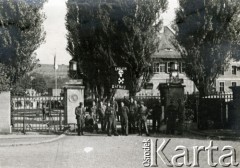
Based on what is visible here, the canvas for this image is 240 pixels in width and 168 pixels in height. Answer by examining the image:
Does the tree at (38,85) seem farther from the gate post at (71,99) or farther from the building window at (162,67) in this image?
the gate post at (71,99)

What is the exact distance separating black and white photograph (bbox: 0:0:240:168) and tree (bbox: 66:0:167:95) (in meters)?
0.07

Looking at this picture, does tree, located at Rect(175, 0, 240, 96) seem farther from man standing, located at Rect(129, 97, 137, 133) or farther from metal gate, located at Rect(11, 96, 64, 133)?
man standing, located at Rect(129, 97, 137, 133)

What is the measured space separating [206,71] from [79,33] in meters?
9.87

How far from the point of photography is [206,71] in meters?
28.7

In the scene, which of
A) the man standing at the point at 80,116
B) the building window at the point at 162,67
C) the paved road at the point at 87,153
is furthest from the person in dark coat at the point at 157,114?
the building window at the point at 162,67

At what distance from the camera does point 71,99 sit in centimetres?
2081

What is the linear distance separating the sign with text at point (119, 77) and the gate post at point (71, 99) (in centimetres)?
834

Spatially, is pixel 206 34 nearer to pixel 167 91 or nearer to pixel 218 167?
pixel 167 91

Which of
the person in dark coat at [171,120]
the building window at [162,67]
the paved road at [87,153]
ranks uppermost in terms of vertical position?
the building window at [162,67]

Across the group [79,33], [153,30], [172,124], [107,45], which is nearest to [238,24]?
[153,30]

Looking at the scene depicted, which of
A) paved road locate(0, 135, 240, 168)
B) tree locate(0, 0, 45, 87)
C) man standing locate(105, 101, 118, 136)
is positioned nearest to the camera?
paved road locate(0, 135, 240, 168)

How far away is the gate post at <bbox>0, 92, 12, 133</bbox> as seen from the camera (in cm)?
1917

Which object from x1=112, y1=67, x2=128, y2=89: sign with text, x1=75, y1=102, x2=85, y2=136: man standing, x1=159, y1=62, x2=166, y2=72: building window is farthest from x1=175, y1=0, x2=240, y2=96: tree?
x1=159, y1=62, x2=166, y2=72: building window

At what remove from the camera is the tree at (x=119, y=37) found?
94.4ft
